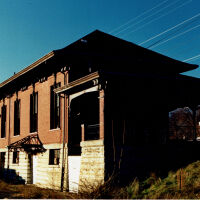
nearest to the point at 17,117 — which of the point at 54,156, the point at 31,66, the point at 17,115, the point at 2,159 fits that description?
the point at 17,115

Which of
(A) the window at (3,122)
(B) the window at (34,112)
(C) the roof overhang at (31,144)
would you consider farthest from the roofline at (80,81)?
(A) the window at (3,122)

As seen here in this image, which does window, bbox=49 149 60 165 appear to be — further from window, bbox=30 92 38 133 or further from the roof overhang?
window, bbox=30 92 38 133

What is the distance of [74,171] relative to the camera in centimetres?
1633

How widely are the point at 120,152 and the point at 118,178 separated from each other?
1.23 m

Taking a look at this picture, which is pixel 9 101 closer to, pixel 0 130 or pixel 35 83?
pixel 0 130

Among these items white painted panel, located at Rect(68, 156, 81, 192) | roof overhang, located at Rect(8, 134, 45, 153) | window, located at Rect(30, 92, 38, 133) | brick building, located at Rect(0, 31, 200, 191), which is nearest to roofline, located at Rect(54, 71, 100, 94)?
brick building, located at Rect(0, 31, 200, 191)

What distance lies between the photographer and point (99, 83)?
15156 millimetres

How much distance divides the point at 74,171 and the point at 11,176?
937 centimetres

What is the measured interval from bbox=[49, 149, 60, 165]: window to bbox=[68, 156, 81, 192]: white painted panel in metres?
1.99

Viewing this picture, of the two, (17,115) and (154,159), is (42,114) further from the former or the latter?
(154,159)

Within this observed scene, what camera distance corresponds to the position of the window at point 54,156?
1872 cm

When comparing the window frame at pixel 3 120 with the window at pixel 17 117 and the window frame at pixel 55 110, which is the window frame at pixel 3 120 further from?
the window frame at pixel 55 110

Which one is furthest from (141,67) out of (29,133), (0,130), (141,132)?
(0,130)

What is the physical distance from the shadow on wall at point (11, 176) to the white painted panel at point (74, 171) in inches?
254
